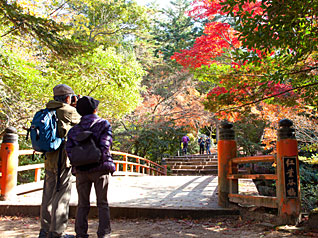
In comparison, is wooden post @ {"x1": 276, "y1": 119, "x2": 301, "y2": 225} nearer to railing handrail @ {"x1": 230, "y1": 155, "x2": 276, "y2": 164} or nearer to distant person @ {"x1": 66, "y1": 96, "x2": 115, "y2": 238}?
railing handrail @ {"x1": 230, "y1": 155, "x2": 276, "y2": 164}

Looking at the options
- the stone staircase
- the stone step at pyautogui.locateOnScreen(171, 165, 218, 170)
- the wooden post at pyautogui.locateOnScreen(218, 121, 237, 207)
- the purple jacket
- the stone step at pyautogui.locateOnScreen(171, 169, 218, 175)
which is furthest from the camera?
the stone step at pyautogui.locateOnScreen(171, 165, 218, 170)

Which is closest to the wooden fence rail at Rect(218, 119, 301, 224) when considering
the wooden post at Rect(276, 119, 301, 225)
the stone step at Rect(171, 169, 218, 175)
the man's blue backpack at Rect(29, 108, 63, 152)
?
the wooden post at Rect(276, 119, 301, 225)

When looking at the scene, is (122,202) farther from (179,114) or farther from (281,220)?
(179,114)

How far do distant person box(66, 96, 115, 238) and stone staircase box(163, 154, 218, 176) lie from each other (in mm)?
13518

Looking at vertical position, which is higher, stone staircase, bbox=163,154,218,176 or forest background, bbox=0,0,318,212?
forest background, bbox=0,0,318,212

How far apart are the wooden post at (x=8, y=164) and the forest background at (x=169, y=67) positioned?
1.38 ft

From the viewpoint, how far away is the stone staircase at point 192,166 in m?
16.1

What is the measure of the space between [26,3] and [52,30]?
638cm

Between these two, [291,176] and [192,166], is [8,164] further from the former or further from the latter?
[192,166]

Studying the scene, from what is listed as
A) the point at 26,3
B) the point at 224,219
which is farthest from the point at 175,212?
the point at 26,3

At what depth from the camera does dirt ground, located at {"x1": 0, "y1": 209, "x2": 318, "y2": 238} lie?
3613 millimetres

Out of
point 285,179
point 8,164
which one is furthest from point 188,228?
point 8,164

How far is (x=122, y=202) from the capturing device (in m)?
5.39

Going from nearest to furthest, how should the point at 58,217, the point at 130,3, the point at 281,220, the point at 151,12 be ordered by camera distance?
the point at 58,217
the point at 281,220
the point at 130,3
the point at 151,12
